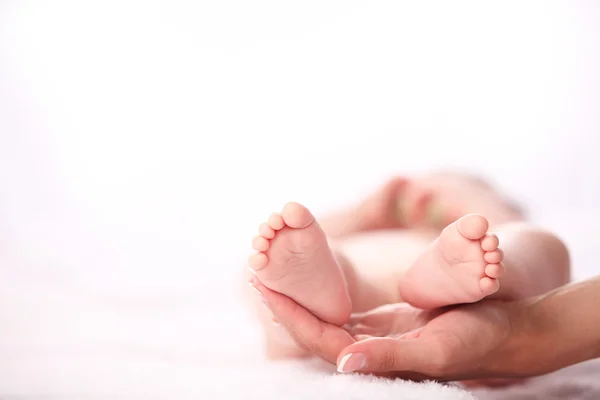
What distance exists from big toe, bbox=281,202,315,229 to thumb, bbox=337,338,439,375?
140 millimetres

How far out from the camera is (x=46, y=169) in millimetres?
1508

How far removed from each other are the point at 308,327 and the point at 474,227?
0.72ft

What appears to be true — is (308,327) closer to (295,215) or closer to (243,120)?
(295,215)

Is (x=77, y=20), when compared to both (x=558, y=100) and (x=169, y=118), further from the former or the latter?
(x=558, y=100)

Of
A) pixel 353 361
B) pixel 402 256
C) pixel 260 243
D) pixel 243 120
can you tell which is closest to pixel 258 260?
pixel 260 243

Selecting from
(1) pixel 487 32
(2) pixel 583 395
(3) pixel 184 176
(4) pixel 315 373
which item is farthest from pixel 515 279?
(1) pixel 487 32

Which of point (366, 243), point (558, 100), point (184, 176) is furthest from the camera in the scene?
point (558, 100)

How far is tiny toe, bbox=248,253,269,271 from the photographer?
0.70 meters

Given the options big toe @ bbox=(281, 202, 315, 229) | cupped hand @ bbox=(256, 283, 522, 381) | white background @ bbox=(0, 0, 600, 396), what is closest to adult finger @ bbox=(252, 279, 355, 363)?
cupped hand @ bbox=(256, 283, 522, 381)

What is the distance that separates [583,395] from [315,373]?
1.10 ft

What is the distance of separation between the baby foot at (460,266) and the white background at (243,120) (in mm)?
665

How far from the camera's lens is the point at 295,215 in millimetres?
693

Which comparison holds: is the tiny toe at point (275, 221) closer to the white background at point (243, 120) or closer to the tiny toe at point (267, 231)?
the tiny toe at point (267, 231)

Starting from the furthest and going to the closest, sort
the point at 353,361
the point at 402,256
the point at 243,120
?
1. the point at 243,120
2. the point at 402,256
3. the point at 353,361
